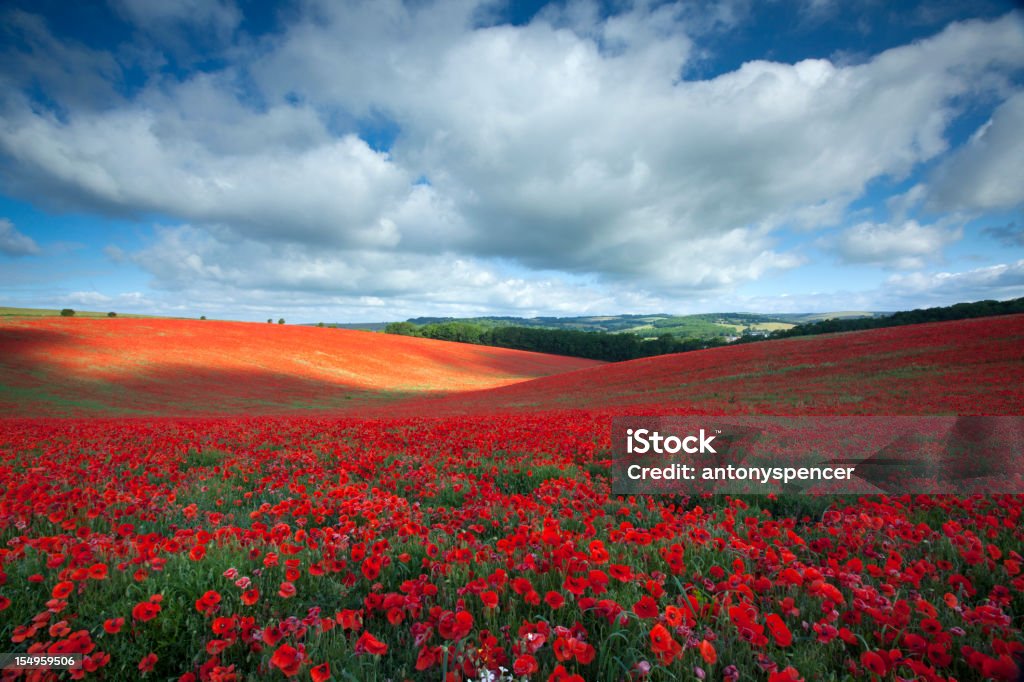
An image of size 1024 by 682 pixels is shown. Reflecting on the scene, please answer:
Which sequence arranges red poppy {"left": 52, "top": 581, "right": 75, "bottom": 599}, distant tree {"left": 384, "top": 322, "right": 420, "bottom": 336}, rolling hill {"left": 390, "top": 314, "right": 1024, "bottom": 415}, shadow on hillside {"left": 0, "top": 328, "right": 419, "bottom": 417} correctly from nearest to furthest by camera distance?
red poppy {"left": 52, "top": 581, "right": 75, "bottom": 599}, rolling hill {"left": 390, "top": 314, "right": 1024, "bottom": 415}, shadow on hillside {"left": 0, "top": 328, "right": 419, "bottom": 417}, distant tree {"left": 384, "top": 322, "right": 420, "bottom": 336}

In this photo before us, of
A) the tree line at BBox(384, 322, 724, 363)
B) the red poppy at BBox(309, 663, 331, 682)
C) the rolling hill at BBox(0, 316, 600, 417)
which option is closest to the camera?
the red poppy at BBox(309, 663, 331, 682)

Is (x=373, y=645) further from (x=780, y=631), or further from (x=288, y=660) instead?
(x=780, y=631)

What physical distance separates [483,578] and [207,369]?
47.9 meters

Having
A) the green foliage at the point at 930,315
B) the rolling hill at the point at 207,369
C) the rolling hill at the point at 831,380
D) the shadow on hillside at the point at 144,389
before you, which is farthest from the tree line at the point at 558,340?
the shadow on hillside at the point at 144,389

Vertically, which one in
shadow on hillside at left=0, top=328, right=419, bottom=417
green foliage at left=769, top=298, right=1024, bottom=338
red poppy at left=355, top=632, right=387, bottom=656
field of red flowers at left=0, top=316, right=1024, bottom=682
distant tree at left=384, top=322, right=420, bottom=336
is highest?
green foliage at left=769, top=298, right=1024, bottom=338

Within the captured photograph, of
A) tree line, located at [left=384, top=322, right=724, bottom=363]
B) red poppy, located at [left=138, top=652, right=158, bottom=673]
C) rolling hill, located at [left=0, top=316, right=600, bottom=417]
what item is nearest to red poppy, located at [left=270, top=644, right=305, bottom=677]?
red poppy, located at [left=138, top=652, right=158, bottom=673]

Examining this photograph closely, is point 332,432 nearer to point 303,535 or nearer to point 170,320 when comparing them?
point 303,535

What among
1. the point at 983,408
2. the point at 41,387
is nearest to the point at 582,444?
the point at 983,408

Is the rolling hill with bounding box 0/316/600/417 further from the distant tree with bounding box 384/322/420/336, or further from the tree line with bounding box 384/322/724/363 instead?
the distant tree with bounding box 384/322/420/336

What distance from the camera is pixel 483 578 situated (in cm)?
274

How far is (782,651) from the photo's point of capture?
7.69 feet

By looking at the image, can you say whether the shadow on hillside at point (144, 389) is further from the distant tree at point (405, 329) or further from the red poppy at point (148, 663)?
the distant tree at point (405, 329)

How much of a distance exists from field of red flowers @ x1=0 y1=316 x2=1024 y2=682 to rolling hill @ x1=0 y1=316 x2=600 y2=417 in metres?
25.9

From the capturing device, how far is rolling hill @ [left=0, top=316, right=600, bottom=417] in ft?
98.0
